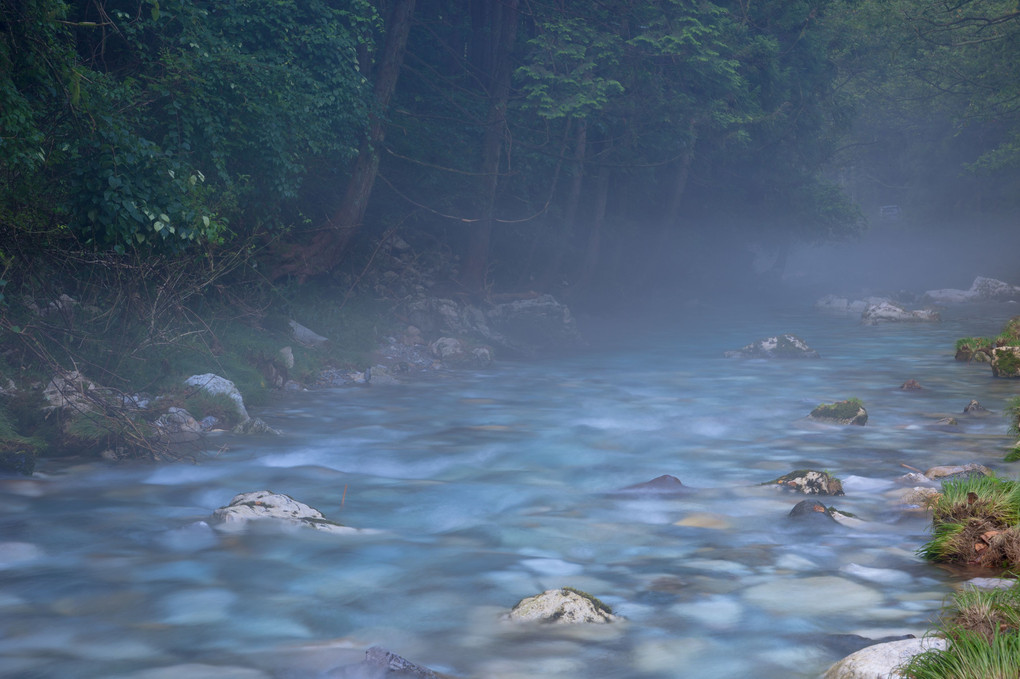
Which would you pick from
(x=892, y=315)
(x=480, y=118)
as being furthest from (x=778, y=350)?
(x=892, y=315)

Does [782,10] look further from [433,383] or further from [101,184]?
[101,184]

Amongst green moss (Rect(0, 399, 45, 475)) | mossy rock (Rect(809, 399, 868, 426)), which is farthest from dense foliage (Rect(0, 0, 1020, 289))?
mossy rock (Rect(809, 399, 868, 426))

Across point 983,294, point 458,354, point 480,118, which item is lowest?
point 458,354

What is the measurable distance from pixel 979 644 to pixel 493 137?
18.2m

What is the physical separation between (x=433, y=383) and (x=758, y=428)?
6.15m

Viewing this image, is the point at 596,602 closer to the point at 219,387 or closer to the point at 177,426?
the point at 177,426

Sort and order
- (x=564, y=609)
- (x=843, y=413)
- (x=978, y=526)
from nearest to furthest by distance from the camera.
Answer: (x=564, y=609), (x=978, y=526), (x=843, y=413)

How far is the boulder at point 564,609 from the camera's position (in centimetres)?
548

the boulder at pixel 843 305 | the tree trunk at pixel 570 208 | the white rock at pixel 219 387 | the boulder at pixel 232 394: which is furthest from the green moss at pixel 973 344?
the white rock at pixel 219 387

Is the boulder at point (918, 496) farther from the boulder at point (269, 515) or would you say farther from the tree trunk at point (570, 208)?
the tree trunk at point (570, 208)

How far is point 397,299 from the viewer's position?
64.3ft

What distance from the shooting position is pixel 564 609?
5516mm

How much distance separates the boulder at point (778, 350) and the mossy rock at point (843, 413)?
7.57 metres

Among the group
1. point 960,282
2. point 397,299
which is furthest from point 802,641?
point 960,282
